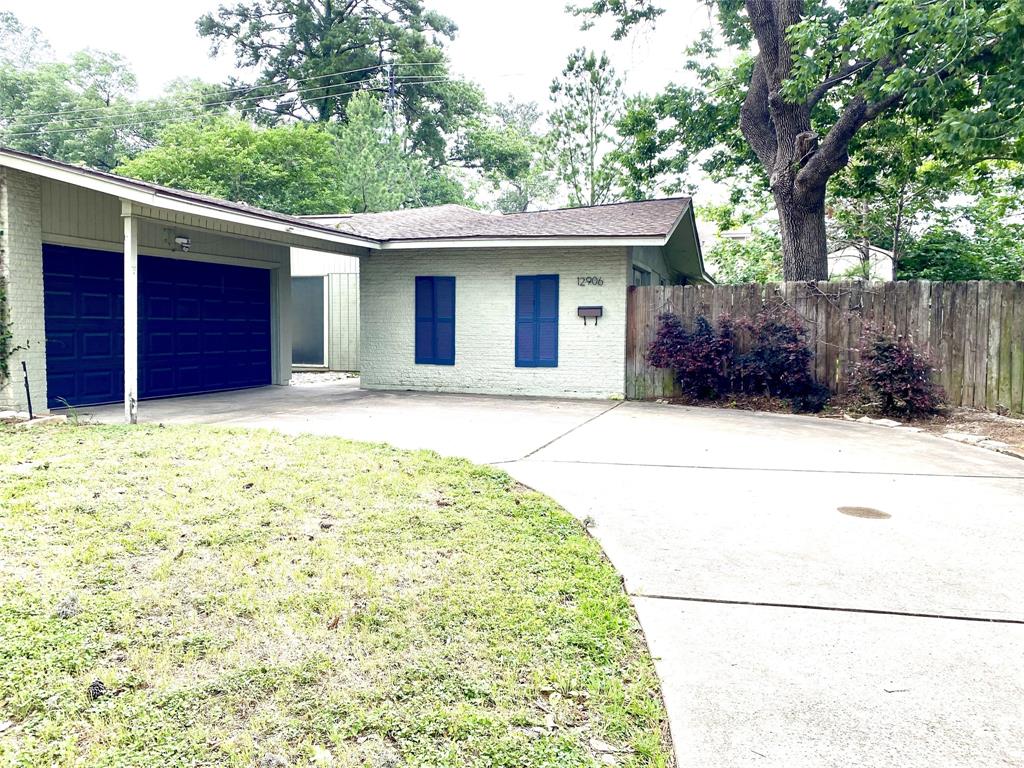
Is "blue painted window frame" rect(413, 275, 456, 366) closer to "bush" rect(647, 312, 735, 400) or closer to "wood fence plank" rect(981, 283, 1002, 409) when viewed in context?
"bush" rect(647, 312, 735, 400)

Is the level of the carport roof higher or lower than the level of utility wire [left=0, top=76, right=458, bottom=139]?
lower

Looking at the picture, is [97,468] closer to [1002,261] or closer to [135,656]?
[135,656]

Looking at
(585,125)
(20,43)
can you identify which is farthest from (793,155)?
(20,43)

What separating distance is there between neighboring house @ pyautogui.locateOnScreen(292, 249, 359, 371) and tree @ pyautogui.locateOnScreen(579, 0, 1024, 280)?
9.74 metres

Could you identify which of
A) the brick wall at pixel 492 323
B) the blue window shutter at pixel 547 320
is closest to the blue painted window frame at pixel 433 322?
the brick wall at pixel 492 323

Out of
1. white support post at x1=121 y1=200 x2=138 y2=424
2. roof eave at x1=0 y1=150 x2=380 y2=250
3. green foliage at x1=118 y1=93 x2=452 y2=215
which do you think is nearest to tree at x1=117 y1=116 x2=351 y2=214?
green foliage at x1=118 y1=93 x2=452 y2=215

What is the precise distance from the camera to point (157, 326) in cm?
1081

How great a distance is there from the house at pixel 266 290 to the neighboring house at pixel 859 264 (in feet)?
18.2

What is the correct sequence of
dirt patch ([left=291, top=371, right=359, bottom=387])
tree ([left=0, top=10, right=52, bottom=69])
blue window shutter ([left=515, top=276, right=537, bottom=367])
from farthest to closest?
tree ([left=0, top=10, right=52, bottom=69]) < dirt patch ([left=291, top=371, right=359, bottom=387]) < blue window shutter ([left=515, top=276, right=537, bottom=367])

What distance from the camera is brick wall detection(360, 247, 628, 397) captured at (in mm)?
11695

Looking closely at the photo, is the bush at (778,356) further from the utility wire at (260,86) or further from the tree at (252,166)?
the utility wire at (260,86)

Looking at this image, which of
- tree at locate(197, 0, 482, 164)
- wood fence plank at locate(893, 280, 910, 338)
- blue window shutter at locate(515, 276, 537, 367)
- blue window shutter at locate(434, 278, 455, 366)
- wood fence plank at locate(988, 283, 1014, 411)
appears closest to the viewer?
wood fence plank at locate(988, 283, 1014, 411)

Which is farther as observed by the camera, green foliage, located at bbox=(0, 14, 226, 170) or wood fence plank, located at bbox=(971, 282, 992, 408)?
green foliage, located at bbox=(0, 14, 226, 170)

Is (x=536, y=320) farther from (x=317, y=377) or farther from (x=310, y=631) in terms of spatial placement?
(x=310, y=631)
